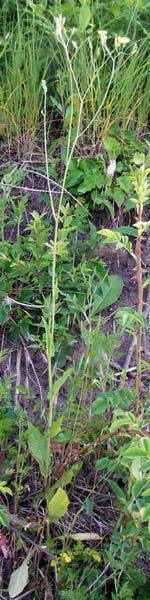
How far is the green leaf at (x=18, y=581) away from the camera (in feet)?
6.24

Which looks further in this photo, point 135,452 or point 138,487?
point 138,487

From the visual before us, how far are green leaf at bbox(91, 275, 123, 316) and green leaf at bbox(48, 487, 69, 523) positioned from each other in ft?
2.47

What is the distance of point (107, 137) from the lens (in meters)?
2.77

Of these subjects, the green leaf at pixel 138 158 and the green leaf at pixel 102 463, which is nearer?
the green leaf at pixel 102 463

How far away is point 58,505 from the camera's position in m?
1.91

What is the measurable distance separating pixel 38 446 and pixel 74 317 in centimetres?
51

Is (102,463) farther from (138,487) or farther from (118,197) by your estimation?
(118,197)

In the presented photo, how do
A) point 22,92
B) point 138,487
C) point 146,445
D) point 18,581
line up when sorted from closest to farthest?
point 146,445 < point 138,487 < point 18,581 < point 22,92

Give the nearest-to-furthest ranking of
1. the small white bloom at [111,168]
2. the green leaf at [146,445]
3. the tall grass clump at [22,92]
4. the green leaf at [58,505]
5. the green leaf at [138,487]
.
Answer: the green leaf at [146,445] < the green leaf at [138,487] < the green leaf at [58,505] < the small white bloom at [111,168] < the tall grass clump at [22,92]

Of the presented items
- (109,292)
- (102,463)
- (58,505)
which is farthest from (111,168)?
(58,505)

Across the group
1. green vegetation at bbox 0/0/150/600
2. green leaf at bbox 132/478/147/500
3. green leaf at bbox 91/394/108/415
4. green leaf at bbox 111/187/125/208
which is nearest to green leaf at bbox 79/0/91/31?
green vegetation at bbox 0/0/150/600

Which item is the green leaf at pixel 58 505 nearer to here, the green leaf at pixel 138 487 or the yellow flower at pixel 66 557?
the yellow flower at pixel 66 557

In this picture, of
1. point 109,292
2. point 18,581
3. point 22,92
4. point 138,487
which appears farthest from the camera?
point 22,92

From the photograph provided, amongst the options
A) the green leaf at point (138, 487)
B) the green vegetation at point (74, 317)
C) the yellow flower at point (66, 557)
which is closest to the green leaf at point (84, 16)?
the green vegetation at point (74, 317)
